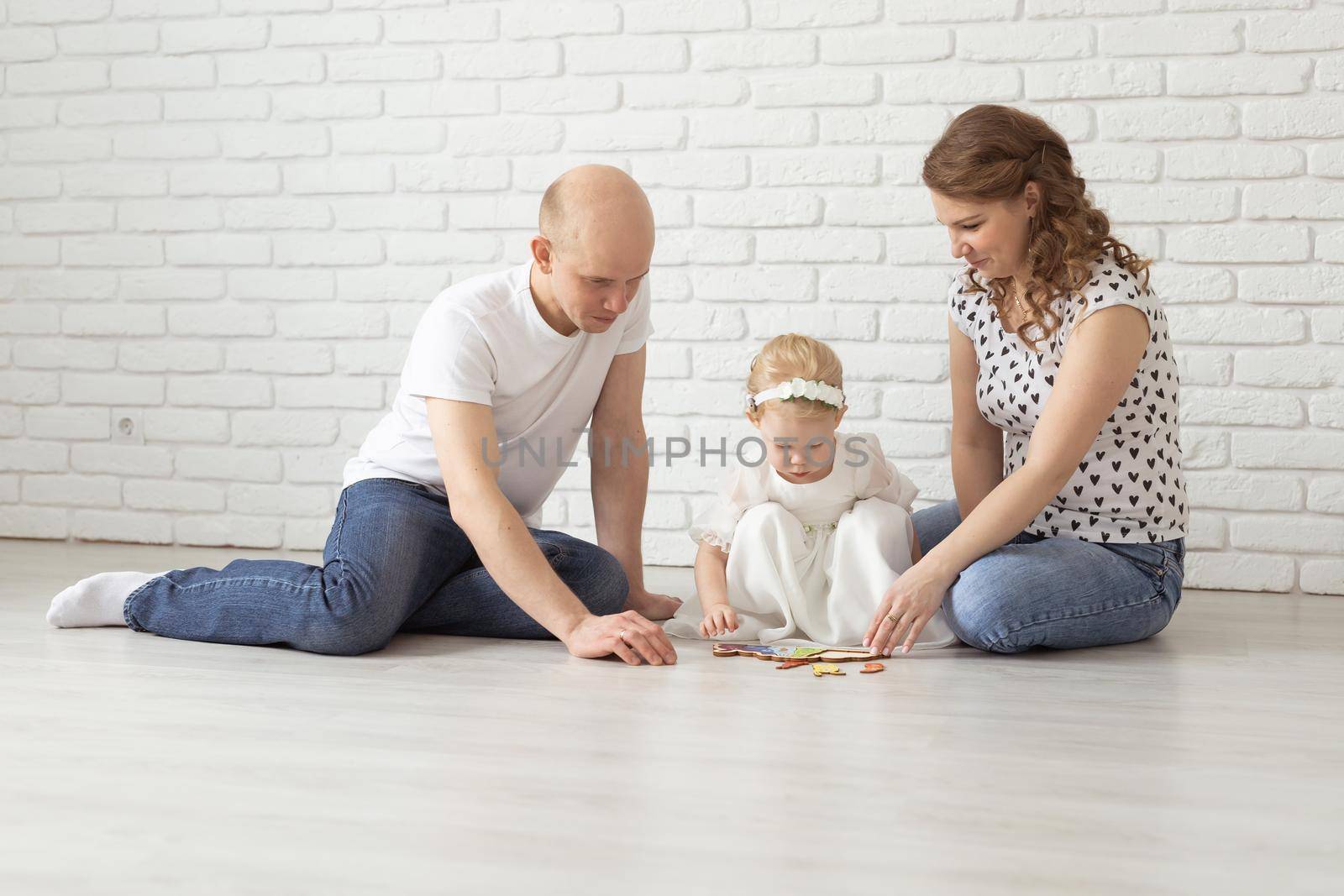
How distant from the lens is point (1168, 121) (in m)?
2.64

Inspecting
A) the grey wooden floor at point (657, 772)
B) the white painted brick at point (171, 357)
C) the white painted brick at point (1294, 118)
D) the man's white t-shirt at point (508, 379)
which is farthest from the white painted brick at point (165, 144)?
the white painted brick at point (1294, 118)

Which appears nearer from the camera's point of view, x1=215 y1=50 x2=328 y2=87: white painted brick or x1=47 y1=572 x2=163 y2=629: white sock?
x1=47 y1=572 x2=163 y2=629: white sock

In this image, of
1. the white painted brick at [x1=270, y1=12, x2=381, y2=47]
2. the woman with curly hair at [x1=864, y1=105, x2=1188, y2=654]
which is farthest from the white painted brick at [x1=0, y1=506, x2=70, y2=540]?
the woman with curly hair at [x1=864, y1=105, x2=1188, y2=654]

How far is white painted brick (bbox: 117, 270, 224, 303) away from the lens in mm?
3176

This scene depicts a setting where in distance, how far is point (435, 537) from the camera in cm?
211

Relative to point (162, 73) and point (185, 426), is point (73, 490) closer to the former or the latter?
point (185, 426)

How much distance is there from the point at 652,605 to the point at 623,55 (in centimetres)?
134

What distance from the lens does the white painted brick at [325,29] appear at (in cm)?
304

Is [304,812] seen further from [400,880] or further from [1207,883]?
[1207,883]

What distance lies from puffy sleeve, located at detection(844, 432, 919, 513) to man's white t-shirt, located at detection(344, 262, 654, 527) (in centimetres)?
44

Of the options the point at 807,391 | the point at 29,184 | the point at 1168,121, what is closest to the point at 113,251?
the point at 29,184

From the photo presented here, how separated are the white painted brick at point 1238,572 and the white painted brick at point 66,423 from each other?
2.69 meters

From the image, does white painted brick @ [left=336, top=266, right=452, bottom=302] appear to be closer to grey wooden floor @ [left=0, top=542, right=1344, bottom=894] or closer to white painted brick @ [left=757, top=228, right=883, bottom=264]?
white painted brick @ [left=757, top=228, right=883, bottom=264]

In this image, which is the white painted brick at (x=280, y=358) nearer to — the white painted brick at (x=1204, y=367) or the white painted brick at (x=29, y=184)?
the white painted brick at (x=29, y=184)
